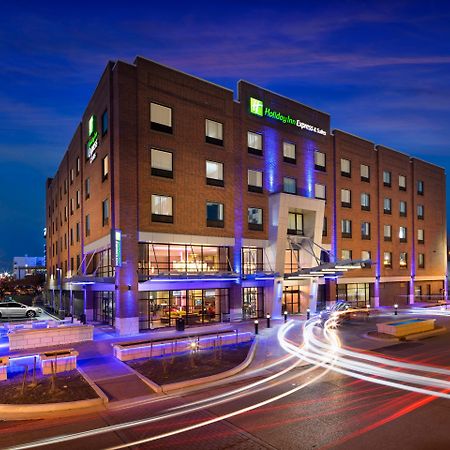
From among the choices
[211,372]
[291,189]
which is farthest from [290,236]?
[211,372]

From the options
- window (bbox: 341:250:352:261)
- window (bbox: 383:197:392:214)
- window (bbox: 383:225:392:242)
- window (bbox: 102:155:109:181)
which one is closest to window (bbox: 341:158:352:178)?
window (bbox: 383:197:392:214)

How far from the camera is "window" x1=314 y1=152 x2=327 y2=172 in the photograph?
4112 cm

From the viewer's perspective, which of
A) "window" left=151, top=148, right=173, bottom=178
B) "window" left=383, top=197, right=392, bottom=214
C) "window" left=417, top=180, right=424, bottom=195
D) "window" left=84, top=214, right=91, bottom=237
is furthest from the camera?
"window" left=417, top=180, right=424, bottom=195

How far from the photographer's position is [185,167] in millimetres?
30750

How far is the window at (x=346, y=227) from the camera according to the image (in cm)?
4400

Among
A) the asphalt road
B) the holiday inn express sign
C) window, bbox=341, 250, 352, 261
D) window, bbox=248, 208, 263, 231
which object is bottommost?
the asphalt road

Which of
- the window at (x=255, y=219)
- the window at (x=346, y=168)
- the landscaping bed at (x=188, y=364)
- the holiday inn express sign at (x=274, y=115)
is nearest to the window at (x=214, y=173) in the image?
the window at (x=255, y=219)

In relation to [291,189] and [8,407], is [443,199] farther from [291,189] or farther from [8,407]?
[8,407]

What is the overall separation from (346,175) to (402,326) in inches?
965

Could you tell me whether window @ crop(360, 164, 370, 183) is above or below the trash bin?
above

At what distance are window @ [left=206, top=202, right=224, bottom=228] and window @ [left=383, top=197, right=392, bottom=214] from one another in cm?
2577

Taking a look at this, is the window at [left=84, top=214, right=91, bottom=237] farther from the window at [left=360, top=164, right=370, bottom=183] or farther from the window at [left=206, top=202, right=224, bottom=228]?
the window at [left=360, top=164, right=370, bottom=183]

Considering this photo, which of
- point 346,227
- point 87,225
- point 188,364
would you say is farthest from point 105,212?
point 346,227

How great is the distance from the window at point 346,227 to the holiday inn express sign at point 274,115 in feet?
34.0
